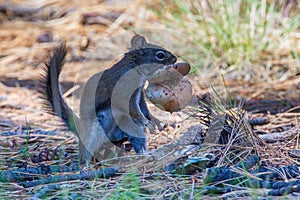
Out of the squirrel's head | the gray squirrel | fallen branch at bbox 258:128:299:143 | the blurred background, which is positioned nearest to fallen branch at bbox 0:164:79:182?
the gray squirrel

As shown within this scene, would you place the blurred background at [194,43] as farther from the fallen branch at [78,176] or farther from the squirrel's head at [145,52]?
the fallen branch at [78,176]

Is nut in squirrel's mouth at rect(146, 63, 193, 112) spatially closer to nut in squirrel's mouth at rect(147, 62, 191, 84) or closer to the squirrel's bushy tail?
nut in squirrel's mouth at rect(147, 62, 191, 84)

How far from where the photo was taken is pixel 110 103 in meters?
3.63

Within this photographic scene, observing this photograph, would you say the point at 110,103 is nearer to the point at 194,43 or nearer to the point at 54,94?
the point at 54,94

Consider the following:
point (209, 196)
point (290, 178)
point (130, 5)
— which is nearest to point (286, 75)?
point (130, 5)

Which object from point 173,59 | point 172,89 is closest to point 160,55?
point 173,59

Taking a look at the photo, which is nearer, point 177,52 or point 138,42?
point 138,42

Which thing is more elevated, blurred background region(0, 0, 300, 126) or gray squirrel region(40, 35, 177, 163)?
blurred background region(0, 0, 300, 126)

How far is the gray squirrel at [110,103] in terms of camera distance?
3.61 metres

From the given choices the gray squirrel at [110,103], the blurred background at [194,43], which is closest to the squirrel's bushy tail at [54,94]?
the gray squirrel at [110,103]

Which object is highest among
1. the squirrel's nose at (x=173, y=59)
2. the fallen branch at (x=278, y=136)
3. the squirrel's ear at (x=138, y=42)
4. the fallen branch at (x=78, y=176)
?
the squirrel's ear at (x=138, y=42)

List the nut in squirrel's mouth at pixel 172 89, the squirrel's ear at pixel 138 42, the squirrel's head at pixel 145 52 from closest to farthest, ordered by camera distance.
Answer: the nut in squirrel's mouth at pixel 172 89, the squirrel's head at pixel 145 52, the squirrel's ear at pixel 138 42

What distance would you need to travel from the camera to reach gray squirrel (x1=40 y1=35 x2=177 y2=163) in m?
3.61

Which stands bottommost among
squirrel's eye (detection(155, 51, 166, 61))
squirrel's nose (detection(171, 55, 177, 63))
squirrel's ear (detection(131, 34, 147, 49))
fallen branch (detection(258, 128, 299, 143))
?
fallen branch (detection(258, 128, 299, 143))
